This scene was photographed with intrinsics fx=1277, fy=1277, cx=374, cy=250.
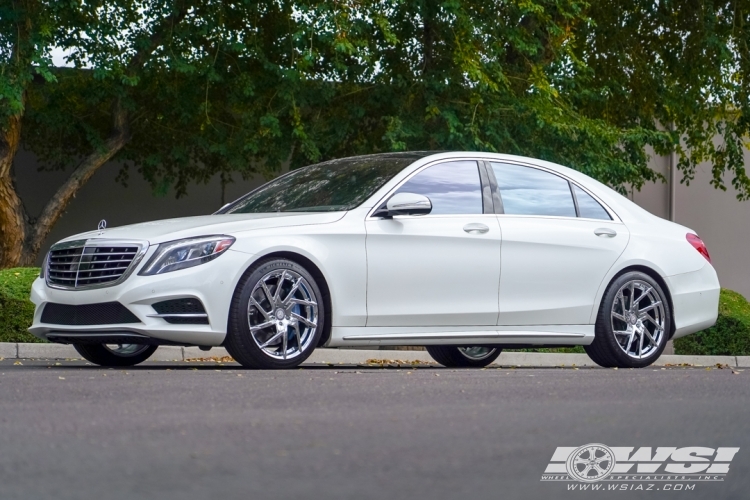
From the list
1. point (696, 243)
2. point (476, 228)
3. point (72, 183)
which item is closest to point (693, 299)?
point (696, 243)

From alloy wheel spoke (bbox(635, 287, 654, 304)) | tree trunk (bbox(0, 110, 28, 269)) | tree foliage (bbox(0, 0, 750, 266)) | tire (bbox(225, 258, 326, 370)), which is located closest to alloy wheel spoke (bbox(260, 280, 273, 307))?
tire (bbox(225, 258, 326, 370))

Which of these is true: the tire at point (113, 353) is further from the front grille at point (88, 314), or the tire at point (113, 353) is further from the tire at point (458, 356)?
the tire at point (458, 356)

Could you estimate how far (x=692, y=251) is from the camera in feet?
33.9

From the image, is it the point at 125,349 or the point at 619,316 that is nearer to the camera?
the point at 125,349

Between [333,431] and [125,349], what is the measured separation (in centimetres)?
474

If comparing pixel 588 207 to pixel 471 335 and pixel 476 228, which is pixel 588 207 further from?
pixel 471 335

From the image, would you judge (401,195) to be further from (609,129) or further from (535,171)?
(609,129)

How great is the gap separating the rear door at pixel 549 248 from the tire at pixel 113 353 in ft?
8.90

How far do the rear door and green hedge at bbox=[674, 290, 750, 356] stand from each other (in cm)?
597

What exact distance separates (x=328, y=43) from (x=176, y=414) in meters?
11.0

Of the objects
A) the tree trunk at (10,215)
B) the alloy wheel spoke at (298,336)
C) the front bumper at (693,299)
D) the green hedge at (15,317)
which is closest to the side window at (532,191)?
the front bumper at (693,299)

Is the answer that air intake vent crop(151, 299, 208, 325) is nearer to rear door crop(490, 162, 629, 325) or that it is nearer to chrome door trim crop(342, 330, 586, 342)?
chrome door trim crop(342, 330, 586, 342)

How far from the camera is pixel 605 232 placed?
9.85 m

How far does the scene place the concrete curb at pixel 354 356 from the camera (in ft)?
38.2
